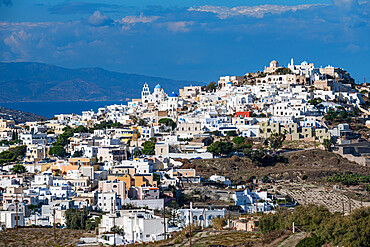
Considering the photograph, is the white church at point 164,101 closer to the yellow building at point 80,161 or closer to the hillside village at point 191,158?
the hillside village at point 191,158

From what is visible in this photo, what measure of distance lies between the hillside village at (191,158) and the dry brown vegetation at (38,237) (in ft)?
2.57

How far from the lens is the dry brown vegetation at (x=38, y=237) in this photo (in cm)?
2912

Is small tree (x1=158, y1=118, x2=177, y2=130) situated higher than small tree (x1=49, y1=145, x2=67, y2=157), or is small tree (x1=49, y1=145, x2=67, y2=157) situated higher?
small tree (x1=158, y1=118, x2=177, y2=130)

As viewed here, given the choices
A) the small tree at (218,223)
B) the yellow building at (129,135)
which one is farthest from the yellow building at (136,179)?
the yellow building at (129,135)

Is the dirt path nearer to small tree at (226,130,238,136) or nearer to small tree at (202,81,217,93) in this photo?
small tree at (226,130,238,136)

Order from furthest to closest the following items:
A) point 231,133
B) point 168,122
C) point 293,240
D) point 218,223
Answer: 1. point 168,122
2. point 231,133
3. point 218,223
4. point 293,240

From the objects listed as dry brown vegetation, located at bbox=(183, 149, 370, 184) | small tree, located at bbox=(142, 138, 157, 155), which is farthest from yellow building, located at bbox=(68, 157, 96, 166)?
dry brown vegetation, located at bbox=(183, 149, 370, 184)

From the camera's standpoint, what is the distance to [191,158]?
153 ft

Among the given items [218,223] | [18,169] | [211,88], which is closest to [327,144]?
[218,223]

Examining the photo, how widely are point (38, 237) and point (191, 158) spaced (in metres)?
17.9

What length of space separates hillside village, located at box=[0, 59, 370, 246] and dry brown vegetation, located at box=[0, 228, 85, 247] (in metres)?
0.78

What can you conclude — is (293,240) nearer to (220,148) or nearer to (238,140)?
(220,148)

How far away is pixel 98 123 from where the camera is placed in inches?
2501

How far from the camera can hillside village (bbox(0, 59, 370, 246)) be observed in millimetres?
33625
